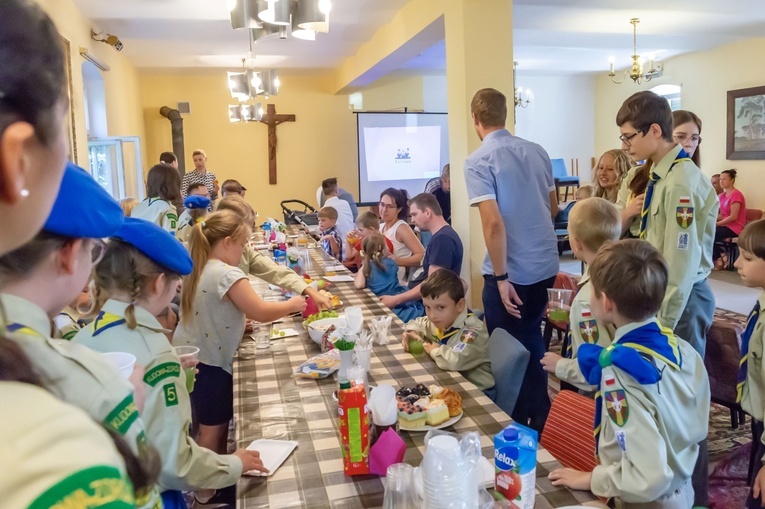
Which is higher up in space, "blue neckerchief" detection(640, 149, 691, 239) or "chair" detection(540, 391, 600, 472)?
"blue neckerchief" detection(640, 149, 691, 239)

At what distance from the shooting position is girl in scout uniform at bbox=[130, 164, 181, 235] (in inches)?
161

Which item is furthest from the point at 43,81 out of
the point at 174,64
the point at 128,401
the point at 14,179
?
the point at 174,64

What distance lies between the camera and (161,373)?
1355mm

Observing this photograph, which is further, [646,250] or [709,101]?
[709,101]

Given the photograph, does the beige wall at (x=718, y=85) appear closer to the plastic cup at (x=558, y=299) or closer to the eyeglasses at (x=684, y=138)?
the eyeglasses at (x=684, y=138)

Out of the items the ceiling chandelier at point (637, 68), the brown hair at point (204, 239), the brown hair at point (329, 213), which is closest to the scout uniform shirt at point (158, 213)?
the brown hair at point (329, 213)

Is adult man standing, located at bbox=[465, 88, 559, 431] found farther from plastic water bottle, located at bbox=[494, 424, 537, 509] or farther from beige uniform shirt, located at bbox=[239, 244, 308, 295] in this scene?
plastic water bottle, located at bbox=[494, 424, 537, 509]

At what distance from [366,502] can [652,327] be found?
2.65 feet

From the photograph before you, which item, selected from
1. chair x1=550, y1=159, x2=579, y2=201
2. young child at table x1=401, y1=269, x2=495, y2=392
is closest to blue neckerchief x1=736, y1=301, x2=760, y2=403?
young child at table x1=401, y1=269, x2=495, y2=392

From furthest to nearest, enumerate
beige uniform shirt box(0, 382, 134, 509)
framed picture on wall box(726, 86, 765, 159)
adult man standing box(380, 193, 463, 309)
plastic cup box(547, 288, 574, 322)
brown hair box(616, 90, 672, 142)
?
framed picture on wall box(726, 86, 765, 159)
adult man standing box(380, 193, 463, 309)
plastic cup box(547, 288, 574, 322)
brown hair box(616, 90, 672, 142)
beige uniform shirt box(0, 382, 134, 509)

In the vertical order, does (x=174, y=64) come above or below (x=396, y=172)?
above

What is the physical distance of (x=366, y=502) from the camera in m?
1.26

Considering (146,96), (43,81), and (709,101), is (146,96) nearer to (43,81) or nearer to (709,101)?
(709,101)

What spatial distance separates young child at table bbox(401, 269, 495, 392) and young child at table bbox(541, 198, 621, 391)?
23 cm
